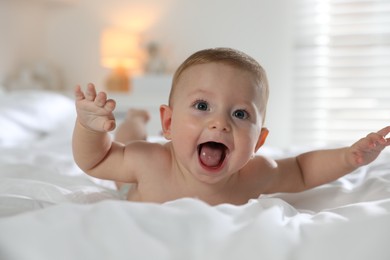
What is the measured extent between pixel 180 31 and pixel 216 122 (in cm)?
344

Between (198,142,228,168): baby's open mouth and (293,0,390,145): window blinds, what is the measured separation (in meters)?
2.99

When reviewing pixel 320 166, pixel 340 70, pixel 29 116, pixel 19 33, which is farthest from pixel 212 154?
pixel 19 33

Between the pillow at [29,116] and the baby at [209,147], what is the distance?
1211mm

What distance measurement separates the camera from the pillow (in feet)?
7.70

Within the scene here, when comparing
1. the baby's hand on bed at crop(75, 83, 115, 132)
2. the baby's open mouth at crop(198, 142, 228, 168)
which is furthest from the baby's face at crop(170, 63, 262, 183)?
the baby's hand on bed at crop(75, 83, 115, 132)

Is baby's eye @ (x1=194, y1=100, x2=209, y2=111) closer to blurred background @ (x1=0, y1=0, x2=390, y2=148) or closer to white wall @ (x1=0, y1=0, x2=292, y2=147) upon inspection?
blurred background @ (x1=0, y1=0, x2=390, y2=148)

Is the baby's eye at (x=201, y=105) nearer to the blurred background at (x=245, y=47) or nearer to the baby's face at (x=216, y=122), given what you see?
the baby's face at (x=216, y=122)

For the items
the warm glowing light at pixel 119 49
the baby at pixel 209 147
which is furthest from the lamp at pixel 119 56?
the baby at pixel 209 147

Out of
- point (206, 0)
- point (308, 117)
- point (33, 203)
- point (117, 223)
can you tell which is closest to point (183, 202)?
point (117, 223)

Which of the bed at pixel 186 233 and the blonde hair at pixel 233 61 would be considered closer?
the bed at pixel 186 233

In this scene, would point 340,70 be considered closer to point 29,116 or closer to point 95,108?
point 29,116

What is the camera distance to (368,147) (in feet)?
3.57

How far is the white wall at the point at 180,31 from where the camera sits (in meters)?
4.10

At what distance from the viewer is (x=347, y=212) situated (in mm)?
812
